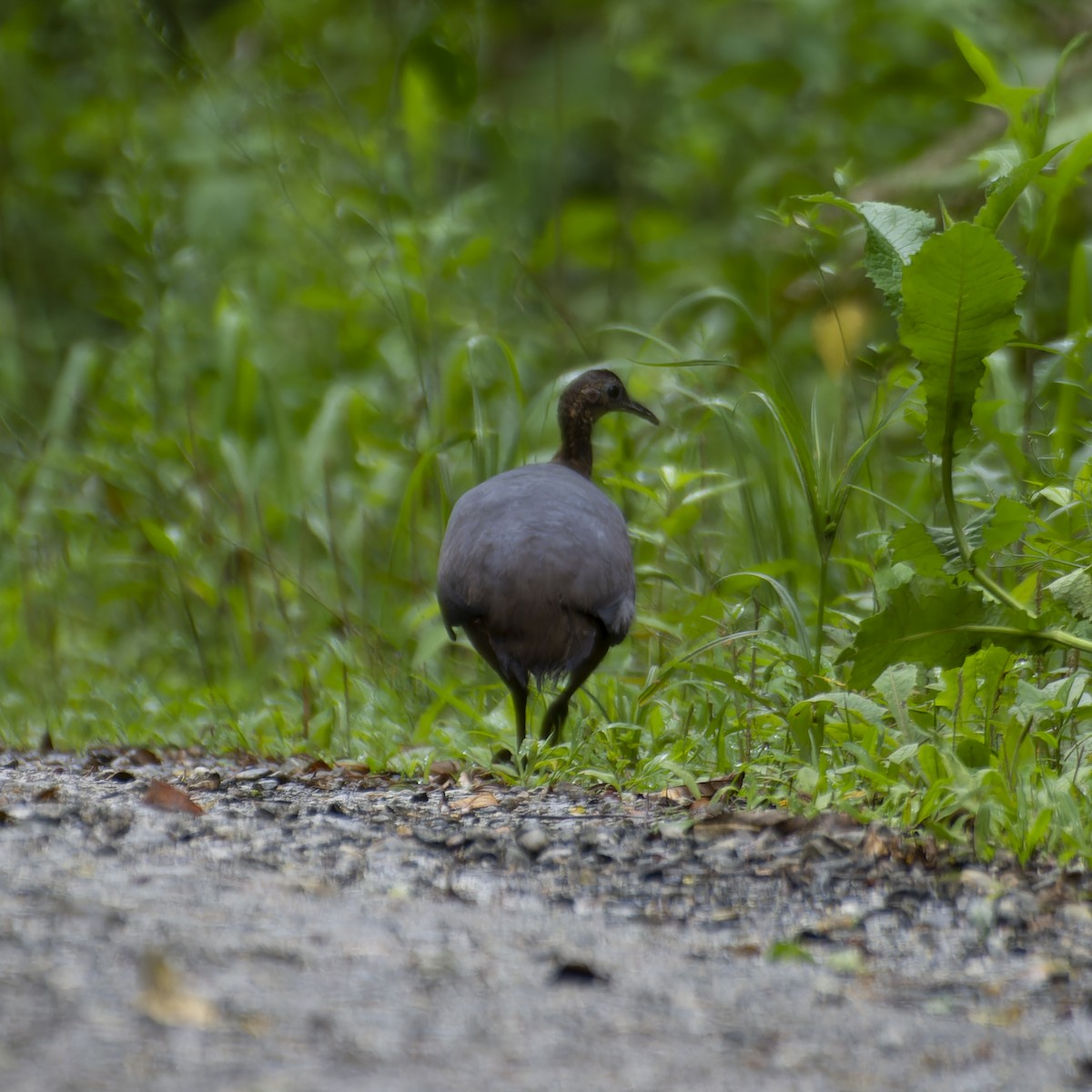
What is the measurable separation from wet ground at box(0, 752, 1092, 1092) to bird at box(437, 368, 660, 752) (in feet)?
2.93

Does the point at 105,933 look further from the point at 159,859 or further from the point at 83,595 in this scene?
the point at 83,595

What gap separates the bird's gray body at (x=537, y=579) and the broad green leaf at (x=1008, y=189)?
57.1 inches

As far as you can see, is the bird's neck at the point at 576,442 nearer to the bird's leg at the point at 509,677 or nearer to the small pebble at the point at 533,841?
the bird's leg at the point at 509,677

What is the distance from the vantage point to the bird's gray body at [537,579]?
13.0ft

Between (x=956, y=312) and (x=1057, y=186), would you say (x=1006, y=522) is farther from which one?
(x=1057, y=186)

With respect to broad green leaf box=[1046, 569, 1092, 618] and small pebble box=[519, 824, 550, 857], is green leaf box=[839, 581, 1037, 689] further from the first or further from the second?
small pebble box=[519, 824, 550, 857]

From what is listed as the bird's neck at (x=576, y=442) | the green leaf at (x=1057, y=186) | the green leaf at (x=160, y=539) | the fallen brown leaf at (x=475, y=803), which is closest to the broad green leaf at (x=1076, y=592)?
the green leaf at (x=1057, y=186)

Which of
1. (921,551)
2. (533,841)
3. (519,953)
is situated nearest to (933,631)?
(921,551)

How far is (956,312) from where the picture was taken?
291 centimetres

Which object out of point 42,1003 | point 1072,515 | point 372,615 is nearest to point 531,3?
point 372,615

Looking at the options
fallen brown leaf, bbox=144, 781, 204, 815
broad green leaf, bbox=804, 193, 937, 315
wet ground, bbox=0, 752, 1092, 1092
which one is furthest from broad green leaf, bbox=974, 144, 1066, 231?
fallen brown leaf, bbox=144, 781, 204, 815

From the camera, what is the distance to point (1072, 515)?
366cm

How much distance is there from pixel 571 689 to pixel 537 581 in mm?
387

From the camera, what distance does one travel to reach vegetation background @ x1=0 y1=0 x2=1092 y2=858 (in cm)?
341
